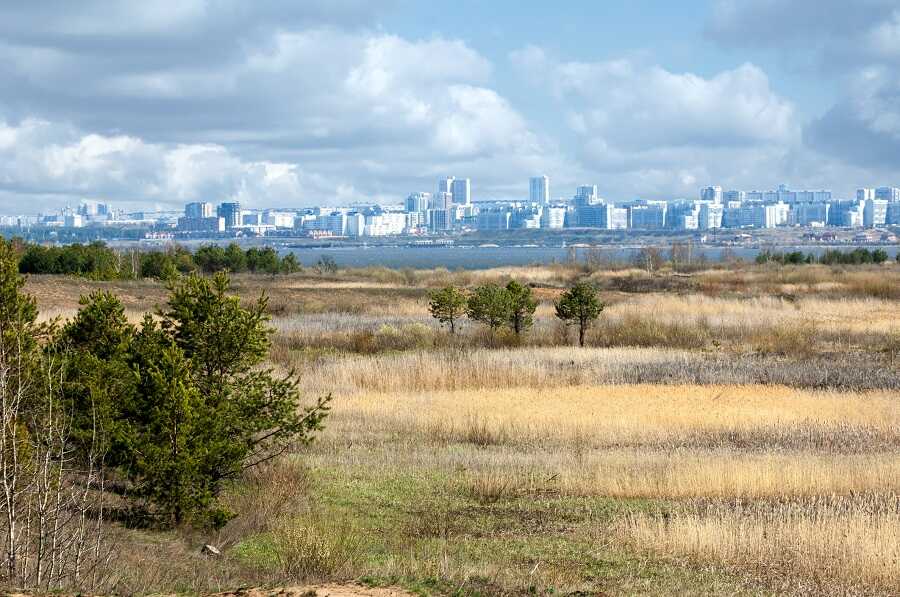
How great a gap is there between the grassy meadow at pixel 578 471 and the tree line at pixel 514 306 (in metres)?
0.81

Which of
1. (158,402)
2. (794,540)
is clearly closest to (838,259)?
(794,540)

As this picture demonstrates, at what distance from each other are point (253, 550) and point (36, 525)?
261 centimetres

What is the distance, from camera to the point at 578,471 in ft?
54.0

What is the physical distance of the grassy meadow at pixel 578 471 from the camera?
10609mm

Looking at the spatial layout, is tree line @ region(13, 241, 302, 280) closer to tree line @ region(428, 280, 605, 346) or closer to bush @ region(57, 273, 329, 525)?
tree line @ region(428, 280, 605, 346)

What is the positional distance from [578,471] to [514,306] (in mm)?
21979

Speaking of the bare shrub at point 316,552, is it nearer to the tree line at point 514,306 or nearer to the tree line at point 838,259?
the tree line at point 514,306

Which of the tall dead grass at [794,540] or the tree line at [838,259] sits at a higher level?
the tree line at [838,259]

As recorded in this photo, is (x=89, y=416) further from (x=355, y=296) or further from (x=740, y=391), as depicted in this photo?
(x=355, y=296)

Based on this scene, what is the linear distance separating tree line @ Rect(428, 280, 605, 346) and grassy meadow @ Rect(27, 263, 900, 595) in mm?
810

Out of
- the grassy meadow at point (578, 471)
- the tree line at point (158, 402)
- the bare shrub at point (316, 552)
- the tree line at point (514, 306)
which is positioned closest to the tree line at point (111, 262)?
the tree line at point (514, 306)

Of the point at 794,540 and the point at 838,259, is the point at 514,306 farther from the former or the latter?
the point at 838,259

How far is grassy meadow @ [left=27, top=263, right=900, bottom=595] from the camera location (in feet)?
34.8

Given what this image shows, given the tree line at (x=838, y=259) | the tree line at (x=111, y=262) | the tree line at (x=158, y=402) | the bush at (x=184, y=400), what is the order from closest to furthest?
the tree line at (x=158, y=402) → the bush at (x=184, y=400) → the tree line at (x=111, y=262) → the tree line at (x=838, y=259)
